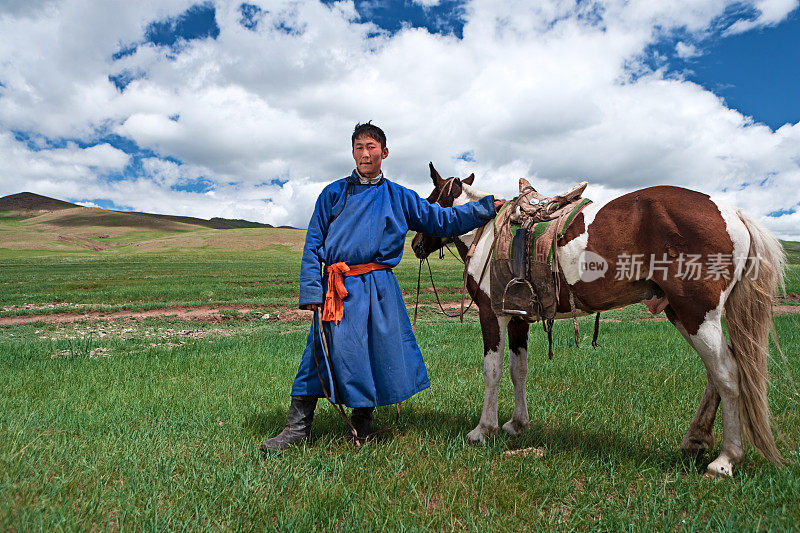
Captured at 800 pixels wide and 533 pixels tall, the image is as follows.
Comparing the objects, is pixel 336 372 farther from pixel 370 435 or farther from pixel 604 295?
pixel 604 295

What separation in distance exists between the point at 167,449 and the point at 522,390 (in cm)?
297

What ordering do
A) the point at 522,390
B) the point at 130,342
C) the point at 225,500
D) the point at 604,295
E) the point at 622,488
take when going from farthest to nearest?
the point at 130,342, the point at 522,390, the point at 604,295, the point at 622,488, the point at 225,500

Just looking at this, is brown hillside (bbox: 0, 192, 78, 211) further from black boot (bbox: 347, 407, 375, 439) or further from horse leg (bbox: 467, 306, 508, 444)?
horse leg (bbox: 467, 306, 508, 444)

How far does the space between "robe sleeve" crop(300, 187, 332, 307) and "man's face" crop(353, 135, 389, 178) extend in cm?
35

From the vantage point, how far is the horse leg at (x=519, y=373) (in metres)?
3.93

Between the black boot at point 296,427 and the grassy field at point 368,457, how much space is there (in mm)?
134

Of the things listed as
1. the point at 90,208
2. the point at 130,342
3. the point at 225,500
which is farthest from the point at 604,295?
the point at 90,208

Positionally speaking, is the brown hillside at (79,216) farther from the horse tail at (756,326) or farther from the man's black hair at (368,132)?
the horse tail at (756,326)

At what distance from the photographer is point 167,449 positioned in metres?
3.28

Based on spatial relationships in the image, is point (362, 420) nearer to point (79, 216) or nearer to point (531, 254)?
point (531, 254)

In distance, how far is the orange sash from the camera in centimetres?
346

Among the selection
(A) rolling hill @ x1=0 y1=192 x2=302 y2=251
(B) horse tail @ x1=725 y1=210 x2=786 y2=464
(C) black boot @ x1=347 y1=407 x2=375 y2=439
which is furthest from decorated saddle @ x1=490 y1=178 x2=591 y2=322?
(A) rolling hill @ x1=0 y1=192 x2=302 y2=251

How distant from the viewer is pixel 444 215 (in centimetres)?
375

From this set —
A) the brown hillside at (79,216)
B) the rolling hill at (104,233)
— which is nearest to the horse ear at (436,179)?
the rolling hill at (104,233)
